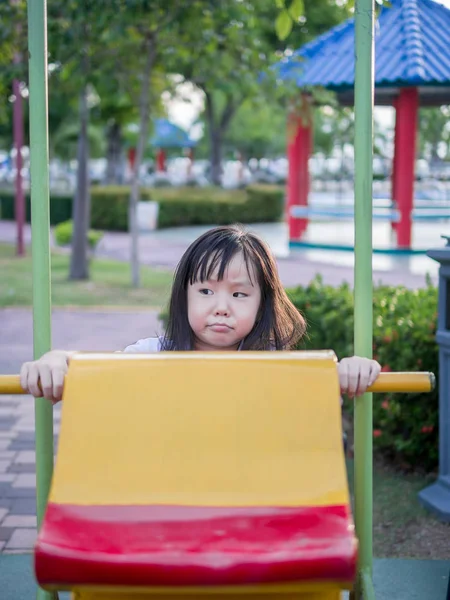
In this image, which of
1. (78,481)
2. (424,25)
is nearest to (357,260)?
(78,481)

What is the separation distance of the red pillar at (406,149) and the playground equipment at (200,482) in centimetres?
1076

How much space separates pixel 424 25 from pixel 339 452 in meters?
9.86

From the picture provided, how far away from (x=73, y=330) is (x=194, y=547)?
617cm

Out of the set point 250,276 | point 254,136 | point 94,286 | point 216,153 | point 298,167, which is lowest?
point 94,286

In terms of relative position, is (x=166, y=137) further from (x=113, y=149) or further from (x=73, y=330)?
(x=73, y=330)

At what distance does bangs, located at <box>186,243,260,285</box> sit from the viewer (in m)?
2.00

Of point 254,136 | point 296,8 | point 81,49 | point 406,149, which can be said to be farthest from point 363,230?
point 254,136

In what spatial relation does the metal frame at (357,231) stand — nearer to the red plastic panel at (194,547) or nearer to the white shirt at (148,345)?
the white shirt at (148,345)

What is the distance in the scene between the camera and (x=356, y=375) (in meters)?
1.79

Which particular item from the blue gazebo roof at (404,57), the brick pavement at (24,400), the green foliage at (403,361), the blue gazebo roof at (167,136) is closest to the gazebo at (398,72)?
the blue gazebo roof at (404,57)

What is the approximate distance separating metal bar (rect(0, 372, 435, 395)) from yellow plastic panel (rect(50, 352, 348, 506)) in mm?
192

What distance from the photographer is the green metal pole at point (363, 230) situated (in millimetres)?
1861

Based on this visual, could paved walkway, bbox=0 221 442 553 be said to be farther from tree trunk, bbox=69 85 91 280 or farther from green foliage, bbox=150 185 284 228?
green foliage, bbox=150 185 284 228

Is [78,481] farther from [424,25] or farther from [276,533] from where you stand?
[424,25]
